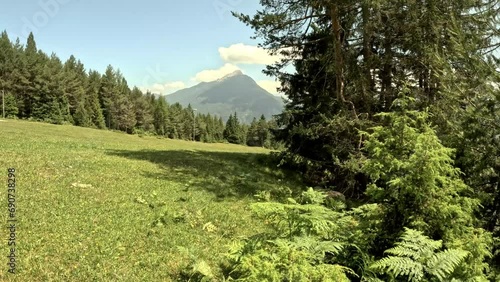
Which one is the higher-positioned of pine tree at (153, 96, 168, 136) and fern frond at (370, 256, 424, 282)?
pine tree at (153, 96, 168, 136)

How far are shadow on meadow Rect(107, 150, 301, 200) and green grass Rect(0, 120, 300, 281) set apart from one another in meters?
0.09

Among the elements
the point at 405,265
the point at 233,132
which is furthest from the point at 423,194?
the point at 233,132

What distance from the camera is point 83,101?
314 ft

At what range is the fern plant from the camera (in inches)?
173

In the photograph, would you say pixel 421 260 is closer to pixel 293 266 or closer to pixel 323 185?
pixel 293 266

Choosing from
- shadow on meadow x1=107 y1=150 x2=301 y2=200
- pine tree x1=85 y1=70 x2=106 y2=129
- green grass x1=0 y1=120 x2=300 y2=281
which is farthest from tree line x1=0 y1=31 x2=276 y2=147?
green grass x1=0 y1=120 x2=300 y2=281

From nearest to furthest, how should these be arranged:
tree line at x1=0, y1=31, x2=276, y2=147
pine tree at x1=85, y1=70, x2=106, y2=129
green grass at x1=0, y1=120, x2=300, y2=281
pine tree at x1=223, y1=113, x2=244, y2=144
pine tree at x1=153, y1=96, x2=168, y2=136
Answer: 1. green grass at x1=0, y1=120, x2=300, y2=281
2. tree line at x1=0, y1=31, x2=276, y2=147
3. pine tree at x1=85, y1=70, x2=106, y2=129
4. pine tree at x1=153, y1=96, x2=168, y2=136
5. pine tree at x1=223, y1=113, x2=244, y2=144

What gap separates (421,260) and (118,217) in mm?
7075

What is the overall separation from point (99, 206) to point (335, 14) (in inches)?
505

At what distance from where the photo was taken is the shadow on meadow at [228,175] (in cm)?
1420

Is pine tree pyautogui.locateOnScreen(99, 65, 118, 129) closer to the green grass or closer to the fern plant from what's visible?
the green grass

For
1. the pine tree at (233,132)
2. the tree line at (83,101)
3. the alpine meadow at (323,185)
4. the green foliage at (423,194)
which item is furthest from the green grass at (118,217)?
the pine tree at (233,132)

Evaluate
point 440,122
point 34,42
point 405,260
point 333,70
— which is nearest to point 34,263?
point 405,260

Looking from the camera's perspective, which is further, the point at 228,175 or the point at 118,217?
the point at 228,175
